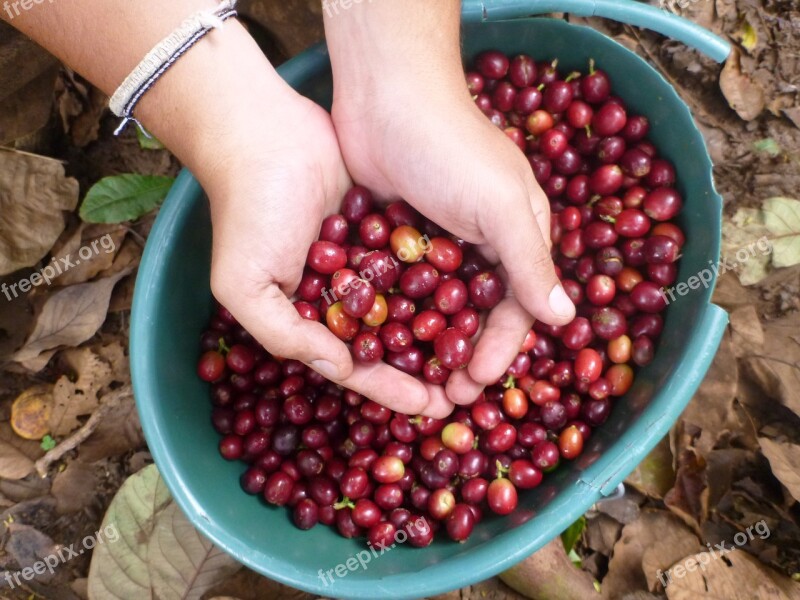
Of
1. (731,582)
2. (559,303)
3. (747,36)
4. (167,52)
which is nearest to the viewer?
(167,52)

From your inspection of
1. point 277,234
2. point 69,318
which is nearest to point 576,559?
point 277,234

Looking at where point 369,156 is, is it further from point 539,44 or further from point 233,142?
point 539,44

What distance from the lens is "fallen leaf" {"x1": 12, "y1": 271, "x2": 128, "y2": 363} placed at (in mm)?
3629

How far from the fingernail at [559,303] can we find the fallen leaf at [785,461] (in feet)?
4.74

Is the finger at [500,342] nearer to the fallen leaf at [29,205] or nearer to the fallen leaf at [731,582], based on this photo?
the fallen leaf at [731,582]

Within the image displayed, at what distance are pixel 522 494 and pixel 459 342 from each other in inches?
30.8

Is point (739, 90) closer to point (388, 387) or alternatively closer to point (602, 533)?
point (602, 533)

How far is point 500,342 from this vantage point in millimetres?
2803

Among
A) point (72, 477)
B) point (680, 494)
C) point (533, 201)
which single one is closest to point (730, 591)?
point (680, 494)

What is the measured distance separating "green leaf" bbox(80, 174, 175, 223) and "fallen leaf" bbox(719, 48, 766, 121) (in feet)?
10.8

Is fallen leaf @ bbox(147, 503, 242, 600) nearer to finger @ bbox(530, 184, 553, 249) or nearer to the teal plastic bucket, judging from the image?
the teal plastic bucket

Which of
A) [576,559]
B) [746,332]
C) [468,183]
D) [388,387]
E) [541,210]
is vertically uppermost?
[468,183]

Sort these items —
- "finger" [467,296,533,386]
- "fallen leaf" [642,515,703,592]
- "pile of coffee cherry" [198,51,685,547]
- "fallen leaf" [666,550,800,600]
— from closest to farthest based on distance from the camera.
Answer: "finger" [467,296,533,386] < "pile of coffee cherry" [198,51,685,547] < "fallen leaf" [666,550,800,600] < "fallen leaf" [642,515,703,592]

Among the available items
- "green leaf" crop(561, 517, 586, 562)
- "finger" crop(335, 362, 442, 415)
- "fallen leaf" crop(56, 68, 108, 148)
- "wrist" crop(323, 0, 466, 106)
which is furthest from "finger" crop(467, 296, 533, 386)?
"fallen leaf" crop(56, 68, 108, 148)
